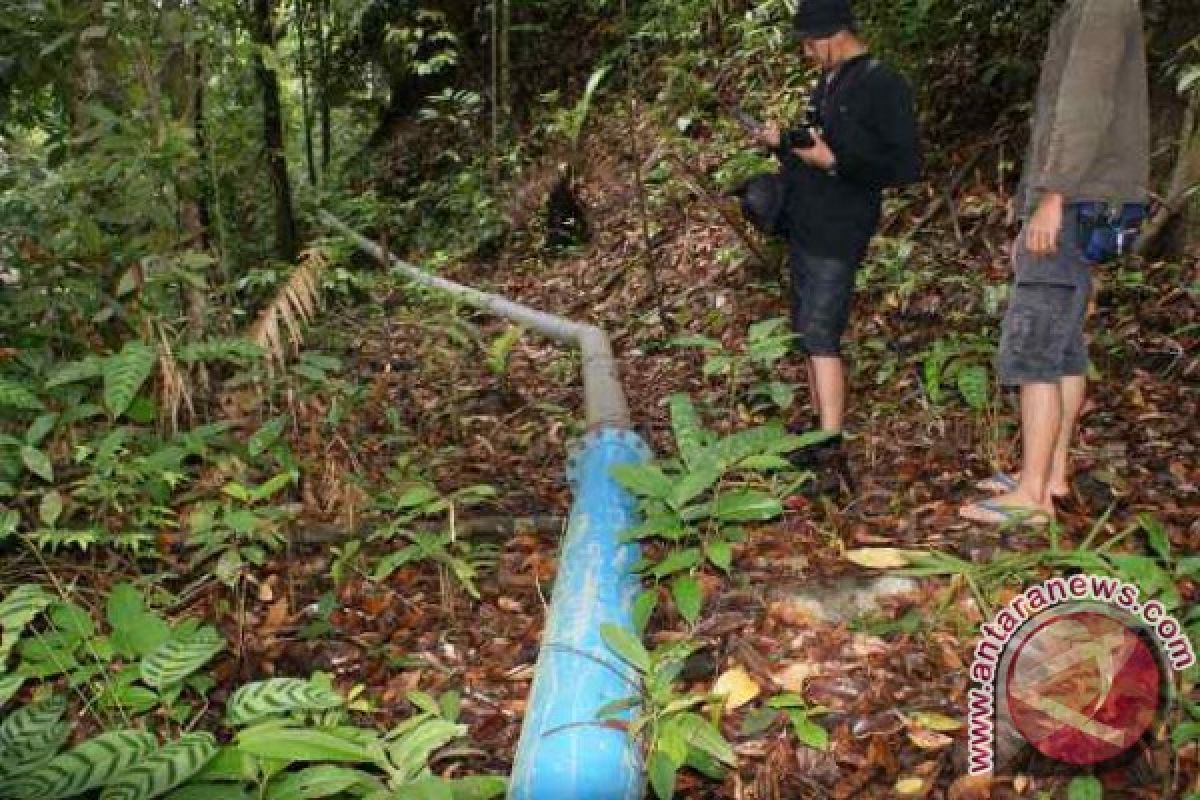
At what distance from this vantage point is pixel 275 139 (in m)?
9.32

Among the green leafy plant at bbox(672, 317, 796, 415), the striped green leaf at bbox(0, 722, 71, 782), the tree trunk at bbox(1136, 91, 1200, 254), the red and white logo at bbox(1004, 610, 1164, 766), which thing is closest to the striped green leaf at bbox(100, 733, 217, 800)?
the striped green leaf at bbox(0, 722, 71, 782)

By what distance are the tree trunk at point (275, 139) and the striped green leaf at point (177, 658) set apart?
655 cm

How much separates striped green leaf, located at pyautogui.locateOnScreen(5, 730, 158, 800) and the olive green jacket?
3.06m

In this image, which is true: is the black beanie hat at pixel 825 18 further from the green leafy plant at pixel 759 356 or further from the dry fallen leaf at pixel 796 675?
the dry fallen leaf at pixel 796 675

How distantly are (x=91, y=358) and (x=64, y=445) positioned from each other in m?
0.36

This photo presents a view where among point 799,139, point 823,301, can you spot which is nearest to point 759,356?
point 823,301

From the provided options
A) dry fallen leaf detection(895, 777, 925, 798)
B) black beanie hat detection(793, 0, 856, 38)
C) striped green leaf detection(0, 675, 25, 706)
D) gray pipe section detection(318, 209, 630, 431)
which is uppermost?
black beanie hat detection(793, 0, 856, 38)

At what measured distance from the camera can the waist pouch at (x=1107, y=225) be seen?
3119 millimetres

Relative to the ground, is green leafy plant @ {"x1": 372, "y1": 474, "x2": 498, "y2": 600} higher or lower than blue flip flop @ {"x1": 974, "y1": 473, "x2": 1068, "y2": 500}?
lower

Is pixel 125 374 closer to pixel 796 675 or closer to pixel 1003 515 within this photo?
pixel 796 675

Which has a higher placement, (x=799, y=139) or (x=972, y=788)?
(x=799, y=139)

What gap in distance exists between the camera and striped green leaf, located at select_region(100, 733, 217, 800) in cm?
211

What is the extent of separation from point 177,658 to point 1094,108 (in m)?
3.16

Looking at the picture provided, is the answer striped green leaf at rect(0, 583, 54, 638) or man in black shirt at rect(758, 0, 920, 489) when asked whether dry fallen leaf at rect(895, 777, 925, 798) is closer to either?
man in black shirt at rect(758, 0, 920, 489)
